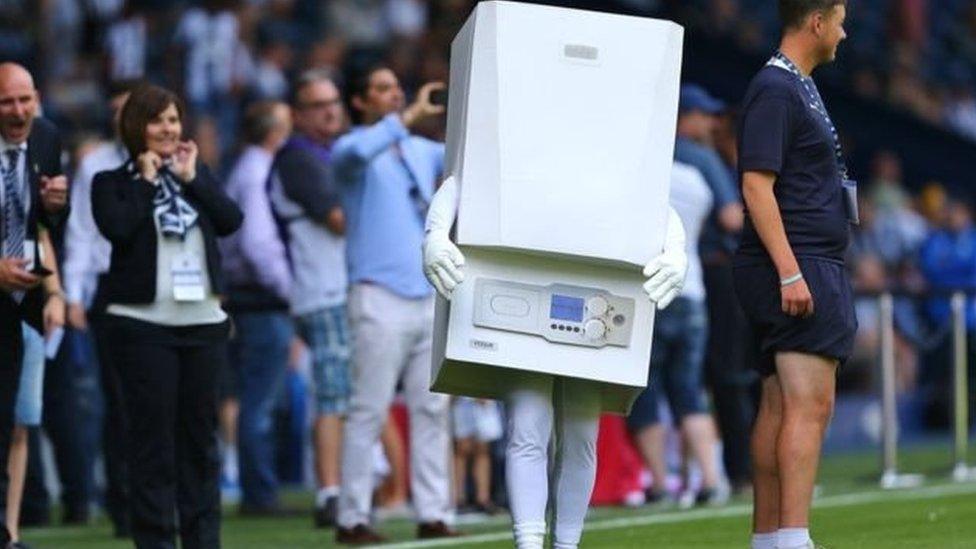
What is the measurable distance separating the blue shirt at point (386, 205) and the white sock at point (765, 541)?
3114mm

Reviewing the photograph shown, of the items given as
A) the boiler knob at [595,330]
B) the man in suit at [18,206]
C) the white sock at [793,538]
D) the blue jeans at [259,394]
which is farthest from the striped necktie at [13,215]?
the blue jeans at [259,394]

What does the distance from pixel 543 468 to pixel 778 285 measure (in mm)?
1083

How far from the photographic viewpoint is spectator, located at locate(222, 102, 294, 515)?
604 inches

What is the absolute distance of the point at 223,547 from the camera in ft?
42.9

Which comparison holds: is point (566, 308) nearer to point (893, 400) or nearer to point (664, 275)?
point (664, 275)

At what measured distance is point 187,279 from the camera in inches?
438

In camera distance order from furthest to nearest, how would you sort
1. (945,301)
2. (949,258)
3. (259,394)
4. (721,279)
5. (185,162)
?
(949,258)
(945,301)
(721,279)
(259,394)
(185,162)

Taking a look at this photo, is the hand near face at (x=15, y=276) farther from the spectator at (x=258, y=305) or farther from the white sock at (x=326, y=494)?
the spectator at (x=258, y=305)

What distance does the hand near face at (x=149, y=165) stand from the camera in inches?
437

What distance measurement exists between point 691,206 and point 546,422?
5282 millimetres

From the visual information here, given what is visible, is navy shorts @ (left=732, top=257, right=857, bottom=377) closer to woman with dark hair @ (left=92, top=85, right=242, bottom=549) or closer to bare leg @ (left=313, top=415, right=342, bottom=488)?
woman with dark hair @ (left=92, top=85, right=242, bottom=549)

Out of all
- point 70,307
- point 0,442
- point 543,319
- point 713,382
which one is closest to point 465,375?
point 543,319

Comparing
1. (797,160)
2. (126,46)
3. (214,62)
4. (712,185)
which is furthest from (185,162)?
(126,46)

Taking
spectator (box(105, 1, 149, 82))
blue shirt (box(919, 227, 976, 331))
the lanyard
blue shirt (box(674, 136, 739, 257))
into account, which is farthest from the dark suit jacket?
blue shirt (box(919, 227, 976, 331))
